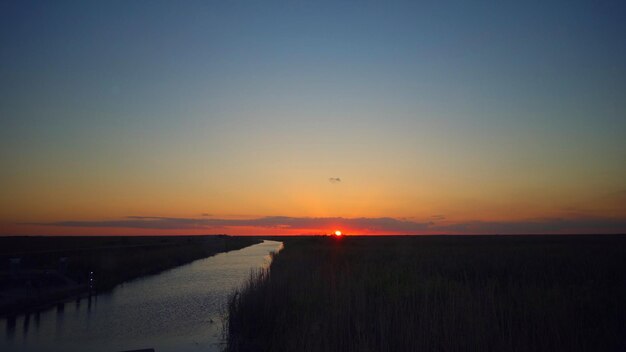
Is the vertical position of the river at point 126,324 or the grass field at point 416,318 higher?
the grass field at point 416,318

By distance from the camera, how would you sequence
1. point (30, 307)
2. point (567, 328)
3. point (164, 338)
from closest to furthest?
1. point (567, 328)
2. point (164, 338)
3. point (30, 307)

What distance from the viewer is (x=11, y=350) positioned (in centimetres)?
1088

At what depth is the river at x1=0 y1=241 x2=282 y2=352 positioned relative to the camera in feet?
38.2

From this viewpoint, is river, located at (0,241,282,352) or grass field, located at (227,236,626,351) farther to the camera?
river, located at (0,241,282,352)

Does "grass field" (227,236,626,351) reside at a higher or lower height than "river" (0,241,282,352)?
higher

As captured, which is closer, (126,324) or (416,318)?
(416,318)

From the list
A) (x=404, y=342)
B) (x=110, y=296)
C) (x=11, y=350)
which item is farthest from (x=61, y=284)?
(x=404, y=342)

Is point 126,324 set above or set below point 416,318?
below

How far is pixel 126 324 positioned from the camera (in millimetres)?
14164

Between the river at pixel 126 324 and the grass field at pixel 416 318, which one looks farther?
Answer: the river at pixel 126 324

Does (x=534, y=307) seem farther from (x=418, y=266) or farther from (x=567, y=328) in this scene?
(x=418, y=266)

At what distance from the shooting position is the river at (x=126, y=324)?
1164cm

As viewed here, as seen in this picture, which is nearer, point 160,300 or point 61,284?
point 160,300

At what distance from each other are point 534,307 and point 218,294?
14.7 m
